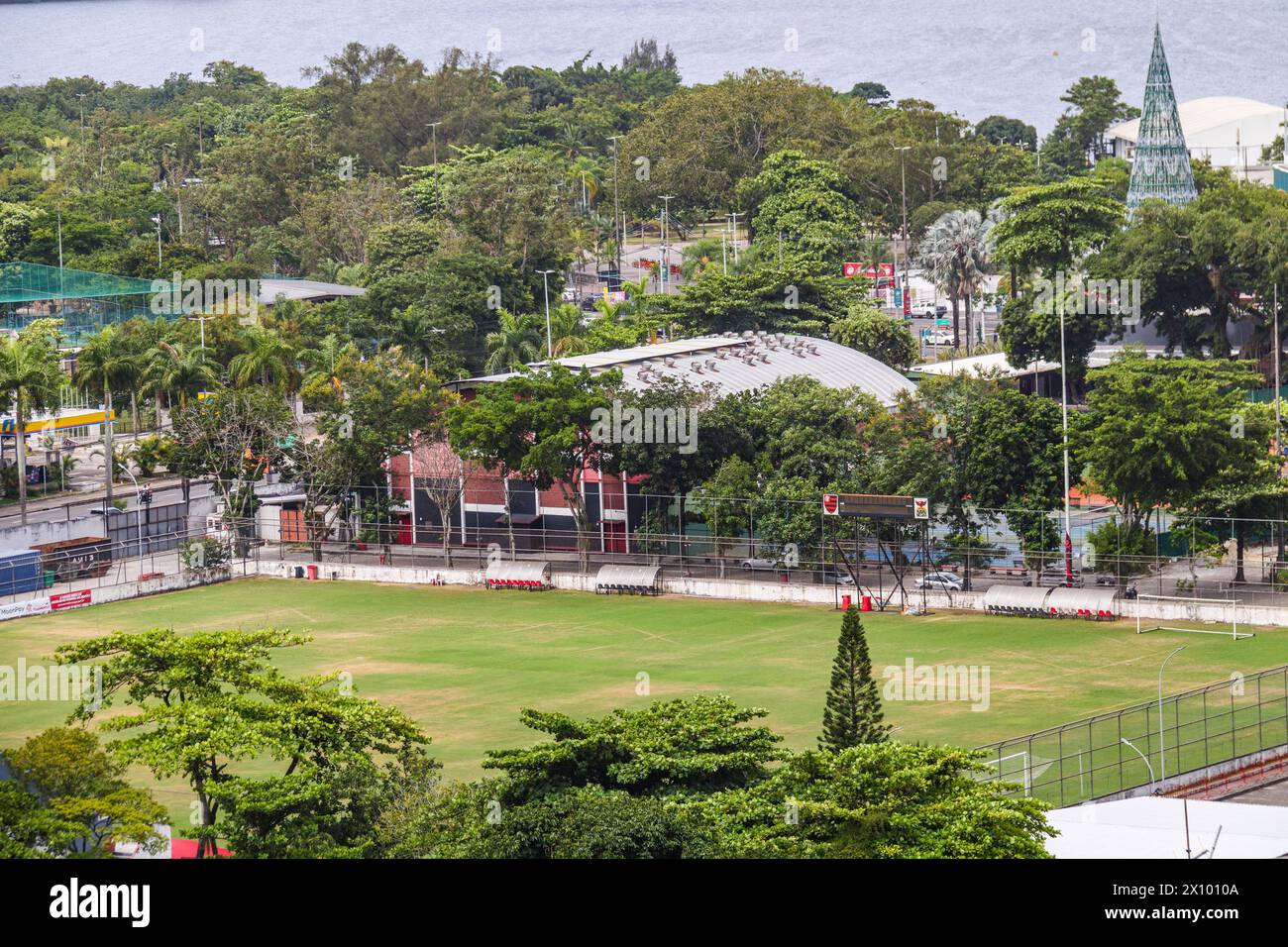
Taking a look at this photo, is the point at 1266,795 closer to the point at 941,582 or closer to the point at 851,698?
the point at 851,698

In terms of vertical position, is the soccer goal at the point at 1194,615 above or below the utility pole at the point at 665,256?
below

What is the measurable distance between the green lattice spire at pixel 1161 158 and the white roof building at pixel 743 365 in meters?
38.9

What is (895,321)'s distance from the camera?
112375 mm

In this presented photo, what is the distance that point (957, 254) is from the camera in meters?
122

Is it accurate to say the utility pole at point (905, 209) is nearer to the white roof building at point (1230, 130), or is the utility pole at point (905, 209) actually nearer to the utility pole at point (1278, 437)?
the utility pole at point (1278, 437)

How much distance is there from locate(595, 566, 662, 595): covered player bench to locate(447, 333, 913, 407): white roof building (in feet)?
34.4

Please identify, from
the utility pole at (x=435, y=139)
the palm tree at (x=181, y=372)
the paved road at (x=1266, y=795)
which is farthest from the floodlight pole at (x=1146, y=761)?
the utility pole at (x=435, y=139)

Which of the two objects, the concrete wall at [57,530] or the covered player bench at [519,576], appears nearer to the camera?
the covered player bench at [519,576]

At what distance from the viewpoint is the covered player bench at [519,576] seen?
252 feet

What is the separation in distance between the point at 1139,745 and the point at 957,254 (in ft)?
261

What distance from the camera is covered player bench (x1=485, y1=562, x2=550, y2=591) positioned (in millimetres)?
76750

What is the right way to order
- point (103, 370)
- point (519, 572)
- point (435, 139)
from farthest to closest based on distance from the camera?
1. point (435, 139)
2. point (103, 370)
3. point (519, 572)

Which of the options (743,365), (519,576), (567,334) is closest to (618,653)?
(519,576)

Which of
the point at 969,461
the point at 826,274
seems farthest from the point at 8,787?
the point at 826,274
